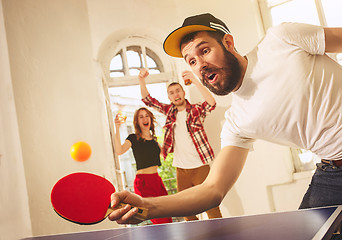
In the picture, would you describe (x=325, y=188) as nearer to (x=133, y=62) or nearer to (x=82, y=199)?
(x=82, y=199)

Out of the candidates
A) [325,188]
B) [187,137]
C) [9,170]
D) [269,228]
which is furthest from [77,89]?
A: [269,228]

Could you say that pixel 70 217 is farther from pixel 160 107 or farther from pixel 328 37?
pixel 160 107

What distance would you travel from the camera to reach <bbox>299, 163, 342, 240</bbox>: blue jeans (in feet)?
4.82

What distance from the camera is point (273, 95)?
4.73ft

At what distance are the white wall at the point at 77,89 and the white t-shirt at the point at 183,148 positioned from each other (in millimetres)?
410

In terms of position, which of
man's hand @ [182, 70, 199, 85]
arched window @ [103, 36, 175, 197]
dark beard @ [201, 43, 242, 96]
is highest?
arched window @ [103, 36, 175, 197]

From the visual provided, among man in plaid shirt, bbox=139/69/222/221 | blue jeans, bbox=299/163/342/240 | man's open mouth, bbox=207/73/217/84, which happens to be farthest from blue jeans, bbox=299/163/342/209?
man in plaid shirt, bbox=139/69/222/221

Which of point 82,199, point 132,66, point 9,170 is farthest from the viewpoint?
point 132,66

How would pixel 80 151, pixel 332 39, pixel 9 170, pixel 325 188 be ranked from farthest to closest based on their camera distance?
1. pixel 80 151
2. pixel 9 170
3. pixel 325 188
4. pixel 332 39

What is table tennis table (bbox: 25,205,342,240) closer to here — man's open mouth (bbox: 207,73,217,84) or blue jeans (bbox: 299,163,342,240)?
blue jeans (bbox: 299,163,342,240)

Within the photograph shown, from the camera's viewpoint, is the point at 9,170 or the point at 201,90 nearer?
the point at 9,170

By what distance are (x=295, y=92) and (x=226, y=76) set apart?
11.2 inches

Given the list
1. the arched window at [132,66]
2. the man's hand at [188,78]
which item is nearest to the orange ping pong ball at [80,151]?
the arched window at [132,66]

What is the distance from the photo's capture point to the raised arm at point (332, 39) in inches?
55.1
